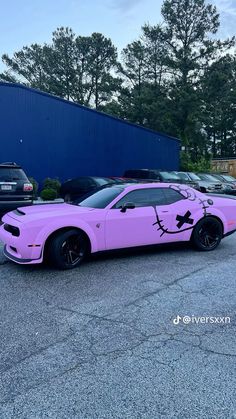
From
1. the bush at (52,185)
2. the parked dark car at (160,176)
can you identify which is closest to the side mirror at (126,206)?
the bush at (52,185)

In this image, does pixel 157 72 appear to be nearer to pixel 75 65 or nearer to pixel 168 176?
pixel 75 65

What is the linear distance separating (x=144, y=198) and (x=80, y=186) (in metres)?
9.16

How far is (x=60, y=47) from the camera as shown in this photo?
141 ft

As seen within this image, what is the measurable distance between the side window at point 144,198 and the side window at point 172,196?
82 millimetres

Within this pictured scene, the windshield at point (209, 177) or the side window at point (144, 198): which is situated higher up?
the windshield at point (209, 177)

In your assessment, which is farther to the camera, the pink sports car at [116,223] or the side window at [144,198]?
the side window at [144,198]

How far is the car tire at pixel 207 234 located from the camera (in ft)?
22.4

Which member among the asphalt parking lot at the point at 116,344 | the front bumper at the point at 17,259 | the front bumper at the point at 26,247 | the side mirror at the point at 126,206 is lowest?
the asphalt parking lot at the point at 116,344

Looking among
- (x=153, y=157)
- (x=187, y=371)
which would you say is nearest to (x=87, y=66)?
(x=153, y=157)

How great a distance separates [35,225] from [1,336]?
2.13m

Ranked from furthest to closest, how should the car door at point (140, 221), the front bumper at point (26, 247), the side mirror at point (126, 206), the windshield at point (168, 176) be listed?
the windshield at point (168, 176)
the side mirror at point (126, 206)
the car door at point (140, 221)
the front bumper at point (26, 247)

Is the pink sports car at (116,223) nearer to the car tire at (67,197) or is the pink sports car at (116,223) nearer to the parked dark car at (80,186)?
the parked dark car at (80,186)

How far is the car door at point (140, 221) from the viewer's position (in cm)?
596

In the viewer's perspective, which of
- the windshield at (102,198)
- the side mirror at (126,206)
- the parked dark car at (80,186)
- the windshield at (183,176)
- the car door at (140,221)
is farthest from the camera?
the windshield at (183,176)
